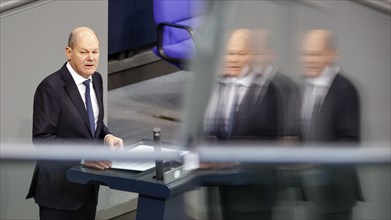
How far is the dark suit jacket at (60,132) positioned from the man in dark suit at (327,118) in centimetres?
20

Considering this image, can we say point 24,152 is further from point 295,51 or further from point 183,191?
point 295,51

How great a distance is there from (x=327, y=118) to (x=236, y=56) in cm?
9

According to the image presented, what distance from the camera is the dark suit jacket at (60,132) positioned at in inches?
29.8

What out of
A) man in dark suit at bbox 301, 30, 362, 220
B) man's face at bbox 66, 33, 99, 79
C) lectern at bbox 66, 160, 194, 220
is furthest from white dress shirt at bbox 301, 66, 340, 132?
man's face at bbox 66, 33, 99, 79

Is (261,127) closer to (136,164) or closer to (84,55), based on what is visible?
(136,164)

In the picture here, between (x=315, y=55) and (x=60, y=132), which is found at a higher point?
(x=315, y=55)

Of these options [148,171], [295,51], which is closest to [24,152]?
[148,171]

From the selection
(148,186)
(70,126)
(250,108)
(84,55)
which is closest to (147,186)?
(148,186)

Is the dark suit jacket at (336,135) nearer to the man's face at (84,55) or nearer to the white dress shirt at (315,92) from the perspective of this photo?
the white dress shirt at (315,92)

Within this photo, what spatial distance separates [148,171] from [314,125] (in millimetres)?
141

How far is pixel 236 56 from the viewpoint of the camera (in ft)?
2.27

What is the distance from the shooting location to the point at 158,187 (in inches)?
31.1

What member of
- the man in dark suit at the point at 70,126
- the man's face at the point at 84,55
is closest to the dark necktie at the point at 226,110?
the man in dark suit at the point at 70,126

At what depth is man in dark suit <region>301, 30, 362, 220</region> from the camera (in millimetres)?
693
